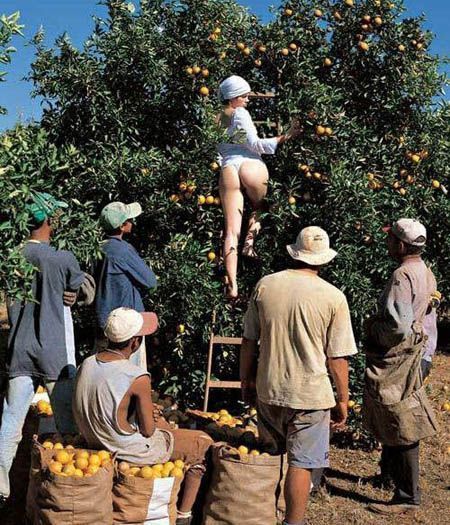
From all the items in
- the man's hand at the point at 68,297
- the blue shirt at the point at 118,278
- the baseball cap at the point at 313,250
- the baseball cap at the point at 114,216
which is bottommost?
the man's hand at the point at 68,297

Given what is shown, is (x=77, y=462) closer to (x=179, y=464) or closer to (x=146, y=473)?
(x=146, y=473)

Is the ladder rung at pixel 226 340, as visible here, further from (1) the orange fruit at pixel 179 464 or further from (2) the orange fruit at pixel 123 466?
(2) the orange fruit at pixel 123 466

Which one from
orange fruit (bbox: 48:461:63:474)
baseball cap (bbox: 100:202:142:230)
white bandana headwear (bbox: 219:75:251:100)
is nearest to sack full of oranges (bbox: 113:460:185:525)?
orange fruit (bbox: 48:461:63:474)

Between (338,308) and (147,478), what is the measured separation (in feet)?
4.88

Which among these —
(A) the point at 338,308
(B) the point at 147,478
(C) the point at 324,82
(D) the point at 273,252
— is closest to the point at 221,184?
(D) the point at 273,252

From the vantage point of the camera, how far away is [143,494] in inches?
178

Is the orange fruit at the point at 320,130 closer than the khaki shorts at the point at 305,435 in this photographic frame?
No

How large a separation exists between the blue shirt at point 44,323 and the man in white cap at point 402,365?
6.91ft

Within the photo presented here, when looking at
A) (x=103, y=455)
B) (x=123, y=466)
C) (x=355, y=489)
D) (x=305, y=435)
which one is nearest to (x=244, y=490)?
(x=305, y=435)

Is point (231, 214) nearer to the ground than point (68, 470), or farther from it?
farther from it

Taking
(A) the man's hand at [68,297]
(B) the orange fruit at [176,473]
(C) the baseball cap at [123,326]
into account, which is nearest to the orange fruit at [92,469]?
(B) the orange fruit at [176,473]

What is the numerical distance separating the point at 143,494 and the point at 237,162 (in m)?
2.98

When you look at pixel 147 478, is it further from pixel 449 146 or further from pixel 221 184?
pixel 449 146

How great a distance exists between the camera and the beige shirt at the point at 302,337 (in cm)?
450
